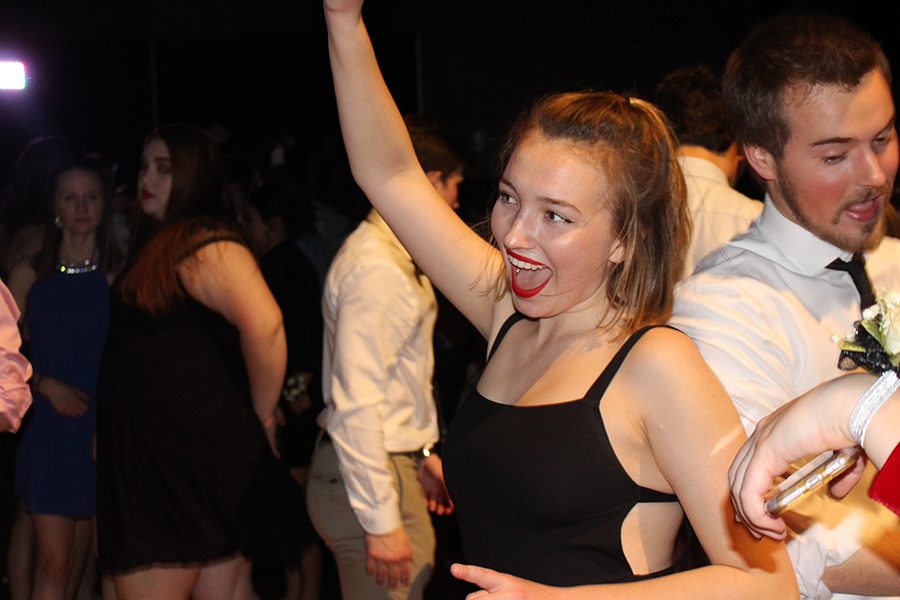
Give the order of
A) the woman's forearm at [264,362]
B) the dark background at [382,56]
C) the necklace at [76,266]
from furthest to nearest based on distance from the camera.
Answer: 1. the dark background at [382,56]
2. the necklace at [76,266]
3. the woman's forearm at [264,362]

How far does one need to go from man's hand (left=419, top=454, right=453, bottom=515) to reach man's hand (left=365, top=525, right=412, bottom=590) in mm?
116

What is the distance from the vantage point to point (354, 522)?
333 cm

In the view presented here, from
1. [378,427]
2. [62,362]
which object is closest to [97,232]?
[62,362]

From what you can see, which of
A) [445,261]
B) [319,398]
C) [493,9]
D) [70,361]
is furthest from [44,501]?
[493,9]

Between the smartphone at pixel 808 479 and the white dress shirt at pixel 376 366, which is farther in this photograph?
the white dress shirt at pixel 376 366

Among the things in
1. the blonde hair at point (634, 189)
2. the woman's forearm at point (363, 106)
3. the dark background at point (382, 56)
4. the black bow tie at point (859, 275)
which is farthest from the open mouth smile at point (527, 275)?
the dark background at point (382, 56)

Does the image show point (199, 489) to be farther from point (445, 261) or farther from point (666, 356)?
point (666, 356)

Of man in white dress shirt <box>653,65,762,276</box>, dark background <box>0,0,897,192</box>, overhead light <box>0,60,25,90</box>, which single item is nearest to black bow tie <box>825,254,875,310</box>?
man in white dress shirt <box>653,65,762,276</box>

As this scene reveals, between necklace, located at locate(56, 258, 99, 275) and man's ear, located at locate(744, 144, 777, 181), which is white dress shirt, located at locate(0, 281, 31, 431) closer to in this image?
necklace, located at locate(56, 258, 99, 275)

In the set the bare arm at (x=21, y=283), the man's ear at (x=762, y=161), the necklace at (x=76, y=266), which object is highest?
the man's ear at (x=762, y=161)

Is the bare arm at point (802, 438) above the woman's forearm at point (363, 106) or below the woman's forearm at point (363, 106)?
below

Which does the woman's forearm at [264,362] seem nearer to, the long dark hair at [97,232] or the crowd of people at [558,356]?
the crowd of people at [558,356]

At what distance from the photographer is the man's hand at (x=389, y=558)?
3090 mm

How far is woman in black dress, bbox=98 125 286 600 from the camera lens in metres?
3.20
